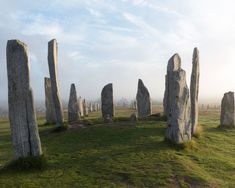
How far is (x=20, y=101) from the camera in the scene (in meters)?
17.6

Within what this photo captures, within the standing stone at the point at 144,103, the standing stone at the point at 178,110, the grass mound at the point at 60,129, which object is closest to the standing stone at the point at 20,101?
the standing stone at the point at 178,110

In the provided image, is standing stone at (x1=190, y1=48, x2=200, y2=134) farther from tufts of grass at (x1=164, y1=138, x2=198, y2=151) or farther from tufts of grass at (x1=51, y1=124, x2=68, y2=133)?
tufts of grass at (x1=51, y1=124, x2=68, y2=133)

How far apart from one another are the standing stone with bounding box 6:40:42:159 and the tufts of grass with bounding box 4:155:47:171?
0.22 m

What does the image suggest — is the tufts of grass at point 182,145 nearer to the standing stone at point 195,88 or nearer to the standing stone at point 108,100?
the standing stone at point 195,88

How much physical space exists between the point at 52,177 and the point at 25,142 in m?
2.06

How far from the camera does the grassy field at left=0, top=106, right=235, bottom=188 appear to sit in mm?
16781

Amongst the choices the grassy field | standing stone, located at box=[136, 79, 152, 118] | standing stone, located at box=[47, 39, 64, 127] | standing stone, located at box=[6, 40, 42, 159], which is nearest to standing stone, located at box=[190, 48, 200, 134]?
the grassy field

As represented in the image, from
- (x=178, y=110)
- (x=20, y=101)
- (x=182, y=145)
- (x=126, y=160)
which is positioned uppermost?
(x=20, y=101)

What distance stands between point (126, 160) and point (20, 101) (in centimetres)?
558

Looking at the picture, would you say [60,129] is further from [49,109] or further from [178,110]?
[178,110]

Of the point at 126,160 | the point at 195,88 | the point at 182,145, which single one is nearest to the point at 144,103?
the point at 195,88

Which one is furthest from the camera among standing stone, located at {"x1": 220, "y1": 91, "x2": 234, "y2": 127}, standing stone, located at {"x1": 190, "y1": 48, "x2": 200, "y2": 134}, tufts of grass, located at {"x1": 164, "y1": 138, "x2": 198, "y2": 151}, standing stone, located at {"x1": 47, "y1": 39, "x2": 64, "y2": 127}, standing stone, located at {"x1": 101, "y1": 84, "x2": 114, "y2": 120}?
standing stone, located at {"x1": 101, "y1": 84, "x2": 114, "y2": 120}

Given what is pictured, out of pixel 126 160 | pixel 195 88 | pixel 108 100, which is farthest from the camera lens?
pixel 108 100

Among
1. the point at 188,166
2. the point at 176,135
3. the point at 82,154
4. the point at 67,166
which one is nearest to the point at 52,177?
the point at 67,166
